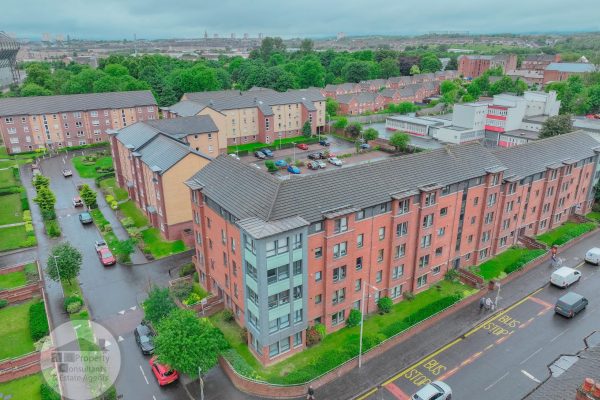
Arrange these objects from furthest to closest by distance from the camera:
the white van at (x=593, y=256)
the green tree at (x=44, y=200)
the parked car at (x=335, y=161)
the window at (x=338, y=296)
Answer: the parked car at (x=335, y=161)
the green tree at (x=44, y=200)
the white van at (x=593, y=256)
the window at (x=338, y=296)

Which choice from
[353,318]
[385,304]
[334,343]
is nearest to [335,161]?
[385,304]

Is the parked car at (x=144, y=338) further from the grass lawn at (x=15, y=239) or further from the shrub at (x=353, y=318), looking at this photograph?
the grass lawn at (x=15, y=239)

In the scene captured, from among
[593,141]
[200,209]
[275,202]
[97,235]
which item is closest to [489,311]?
[275,202]

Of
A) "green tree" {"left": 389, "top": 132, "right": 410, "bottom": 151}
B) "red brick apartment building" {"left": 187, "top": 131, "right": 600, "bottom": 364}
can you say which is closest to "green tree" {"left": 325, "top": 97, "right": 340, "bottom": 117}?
"green tree" {"left": 389, "top": 132, "right": 410, "bottom": 151}

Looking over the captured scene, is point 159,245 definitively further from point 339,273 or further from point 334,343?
point 334,343

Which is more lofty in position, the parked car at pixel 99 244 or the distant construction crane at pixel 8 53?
the distant construction crane at pixel 8 53

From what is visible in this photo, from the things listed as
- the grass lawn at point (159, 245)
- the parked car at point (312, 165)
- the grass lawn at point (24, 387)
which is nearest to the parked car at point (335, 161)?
the parked car at point (312, 165)

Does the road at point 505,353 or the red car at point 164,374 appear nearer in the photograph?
the red car at point 164,374
